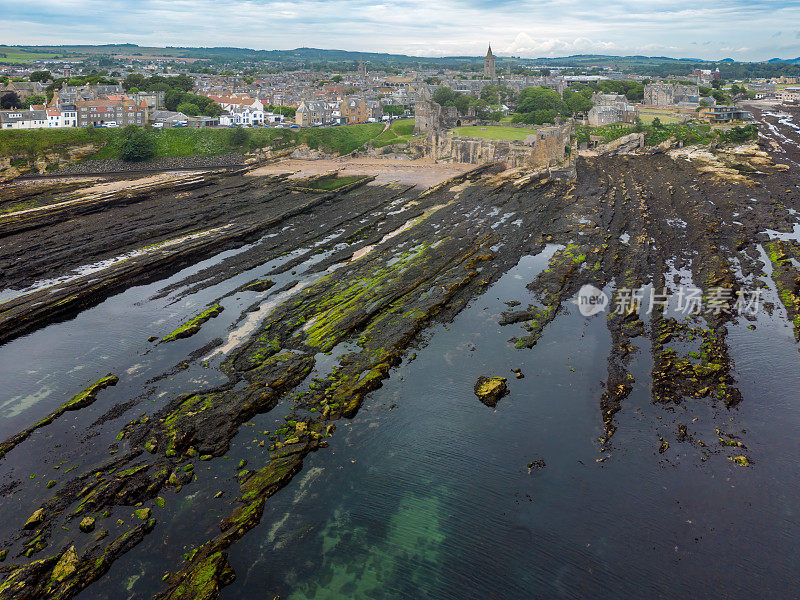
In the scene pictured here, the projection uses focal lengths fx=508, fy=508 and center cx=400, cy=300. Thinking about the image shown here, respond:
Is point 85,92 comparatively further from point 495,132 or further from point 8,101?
point 495,132

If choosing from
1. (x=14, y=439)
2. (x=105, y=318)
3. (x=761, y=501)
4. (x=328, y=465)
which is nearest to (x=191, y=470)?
(x=328, y=465)

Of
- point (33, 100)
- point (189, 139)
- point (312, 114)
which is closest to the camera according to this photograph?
point (189, 139)

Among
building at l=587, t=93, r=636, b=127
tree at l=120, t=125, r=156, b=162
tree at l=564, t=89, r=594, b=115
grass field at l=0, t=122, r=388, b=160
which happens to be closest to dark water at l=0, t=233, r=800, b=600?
tree at l=120, t=125, r=156, b=162

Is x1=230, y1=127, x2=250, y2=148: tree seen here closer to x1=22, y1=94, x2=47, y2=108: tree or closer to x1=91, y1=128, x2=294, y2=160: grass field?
x1=91, y1=128, x2=294, y2=160: grass field

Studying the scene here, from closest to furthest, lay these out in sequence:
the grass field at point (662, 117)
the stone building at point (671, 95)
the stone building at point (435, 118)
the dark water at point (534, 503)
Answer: the dark water at point (534, 503) < the stone building at point (435, 118) < the grass field at point (662, 117) < the stone building at point (671, 95)

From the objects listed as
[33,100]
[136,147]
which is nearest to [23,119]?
[136,147]

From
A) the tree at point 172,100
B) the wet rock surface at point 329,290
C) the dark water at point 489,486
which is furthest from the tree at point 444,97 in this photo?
the dark water at point 489,486

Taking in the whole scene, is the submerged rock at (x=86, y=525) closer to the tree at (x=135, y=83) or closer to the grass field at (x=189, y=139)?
the grass field at (x=189, y=139)
